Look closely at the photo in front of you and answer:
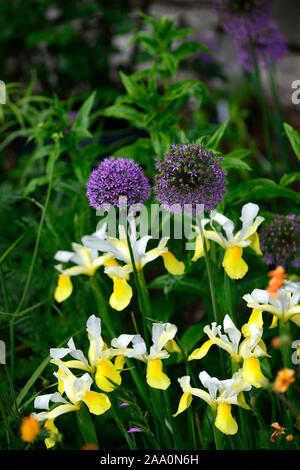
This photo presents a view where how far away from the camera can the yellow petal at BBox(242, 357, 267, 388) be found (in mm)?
727

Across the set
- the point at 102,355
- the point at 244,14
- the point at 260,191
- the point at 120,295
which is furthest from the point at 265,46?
the point at 102,355

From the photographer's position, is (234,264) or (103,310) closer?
(234,264)

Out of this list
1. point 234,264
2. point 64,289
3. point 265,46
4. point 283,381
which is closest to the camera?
point 283,381

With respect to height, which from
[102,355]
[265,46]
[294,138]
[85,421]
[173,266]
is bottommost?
[85,421]

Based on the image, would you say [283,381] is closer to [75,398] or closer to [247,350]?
[247,350]

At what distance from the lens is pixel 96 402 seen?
0.76 metres

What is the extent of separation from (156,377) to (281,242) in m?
0.36

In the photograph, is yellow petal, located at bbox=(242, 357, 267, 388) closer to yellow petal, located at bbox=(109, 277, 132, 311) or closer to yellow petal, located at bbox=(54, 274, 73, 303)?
yellow petal, located at bbox=(109, 277, 132, 311)

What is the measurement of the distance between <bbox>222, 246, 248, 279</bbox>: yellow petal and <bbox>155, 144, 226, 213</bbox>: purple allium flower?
0.08m

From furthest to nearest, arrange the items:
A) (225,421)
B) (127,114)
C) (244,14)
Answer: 1. (244,14)
2. (127,114)
3. (225,421)

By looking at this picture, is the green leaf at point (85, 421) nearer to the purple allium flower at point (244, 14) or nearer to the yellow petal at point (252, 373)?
the yellow petal at point (252, 373)

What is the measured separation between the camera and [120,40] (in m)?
3.37

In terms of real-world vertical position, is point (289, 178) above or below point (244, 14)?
below

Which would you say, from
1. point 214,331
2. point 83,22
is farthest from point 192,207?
point 83,22
